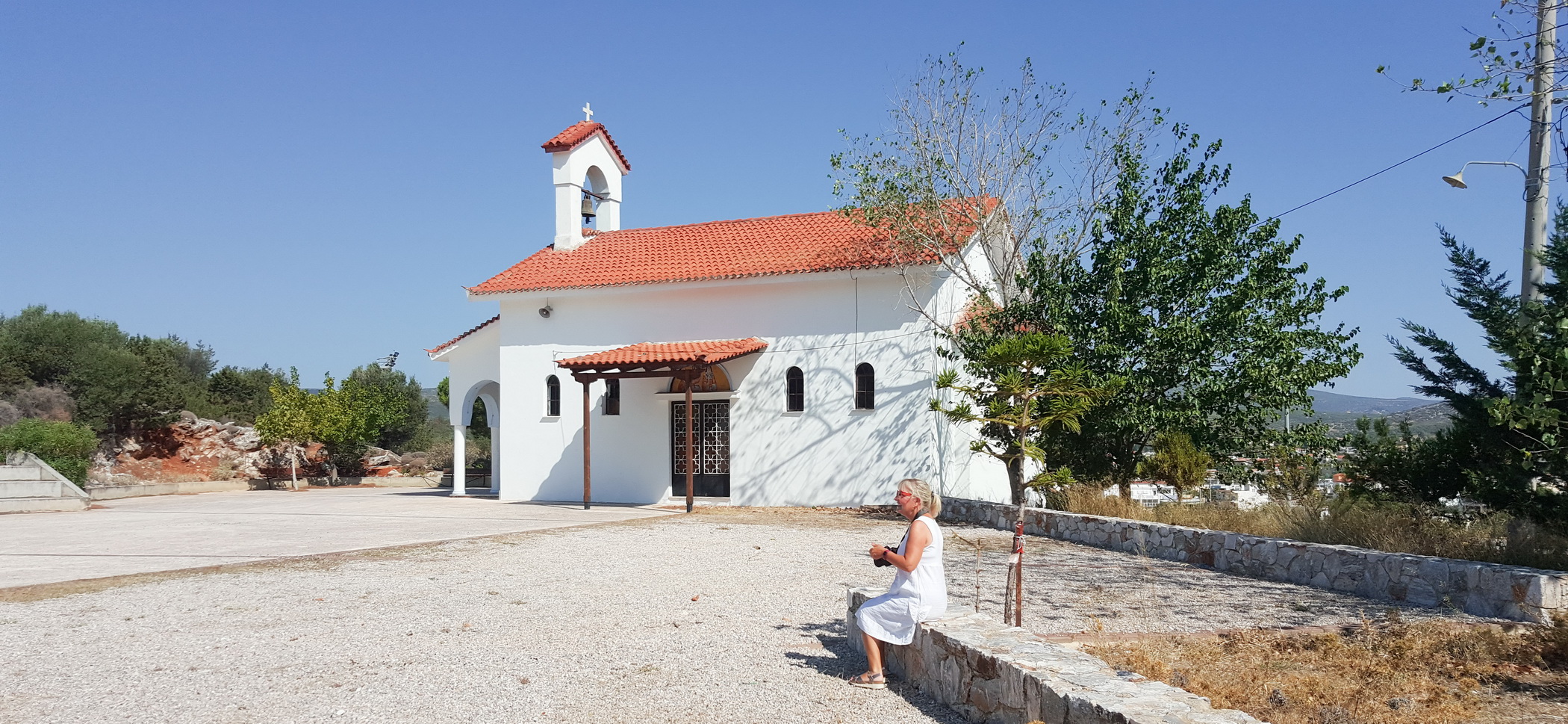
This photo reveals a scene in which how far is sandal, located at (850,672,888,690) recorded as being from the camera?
6.02 metres

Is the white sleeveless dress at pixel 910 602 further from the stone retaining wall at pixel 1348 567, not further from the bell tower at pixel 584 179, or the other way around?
the bell tower at pixel 584 179

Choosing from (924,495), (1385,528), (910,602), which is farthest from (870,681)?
(1385,528)

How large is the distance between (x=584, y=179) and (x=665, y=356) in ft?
23.6

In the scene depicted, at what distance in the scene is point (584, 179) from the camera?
24828 mm

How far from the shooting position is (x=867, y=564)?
11.4 m

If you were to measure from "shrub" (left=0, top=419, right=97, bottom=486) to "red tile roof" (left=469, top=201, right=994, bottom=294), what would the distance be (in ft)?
34.1

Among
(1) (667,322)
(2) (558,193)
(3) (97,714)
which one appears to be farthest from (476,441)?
(3) (97,714)

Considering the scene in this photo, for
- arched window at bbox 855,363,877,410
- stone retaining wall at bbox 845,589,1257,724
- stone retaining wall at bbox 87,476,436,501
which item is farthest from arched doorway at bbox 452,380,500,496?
stone retaining wall at bbox 845,589,1257,724

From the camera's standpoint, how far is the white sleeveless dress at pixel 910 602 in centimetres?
605

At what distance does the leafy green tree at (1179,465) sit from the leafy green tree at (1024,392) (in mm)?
1132

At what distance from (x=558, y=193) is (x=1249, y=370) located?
1613 centimetres

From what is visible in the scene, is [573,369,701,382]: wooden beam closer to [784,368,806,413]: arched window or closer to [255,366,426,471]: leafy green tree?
[784,368,806,413]: arched window

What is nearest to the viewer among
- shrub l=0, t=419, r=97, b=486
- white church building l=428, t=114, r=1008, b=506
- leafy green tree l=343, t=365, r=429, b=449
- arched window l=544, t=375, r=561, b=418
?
white church building l=428, t=114, r=1008, b=506

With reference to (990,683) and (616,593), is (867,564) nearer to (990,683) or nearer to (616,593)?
(616,593)
